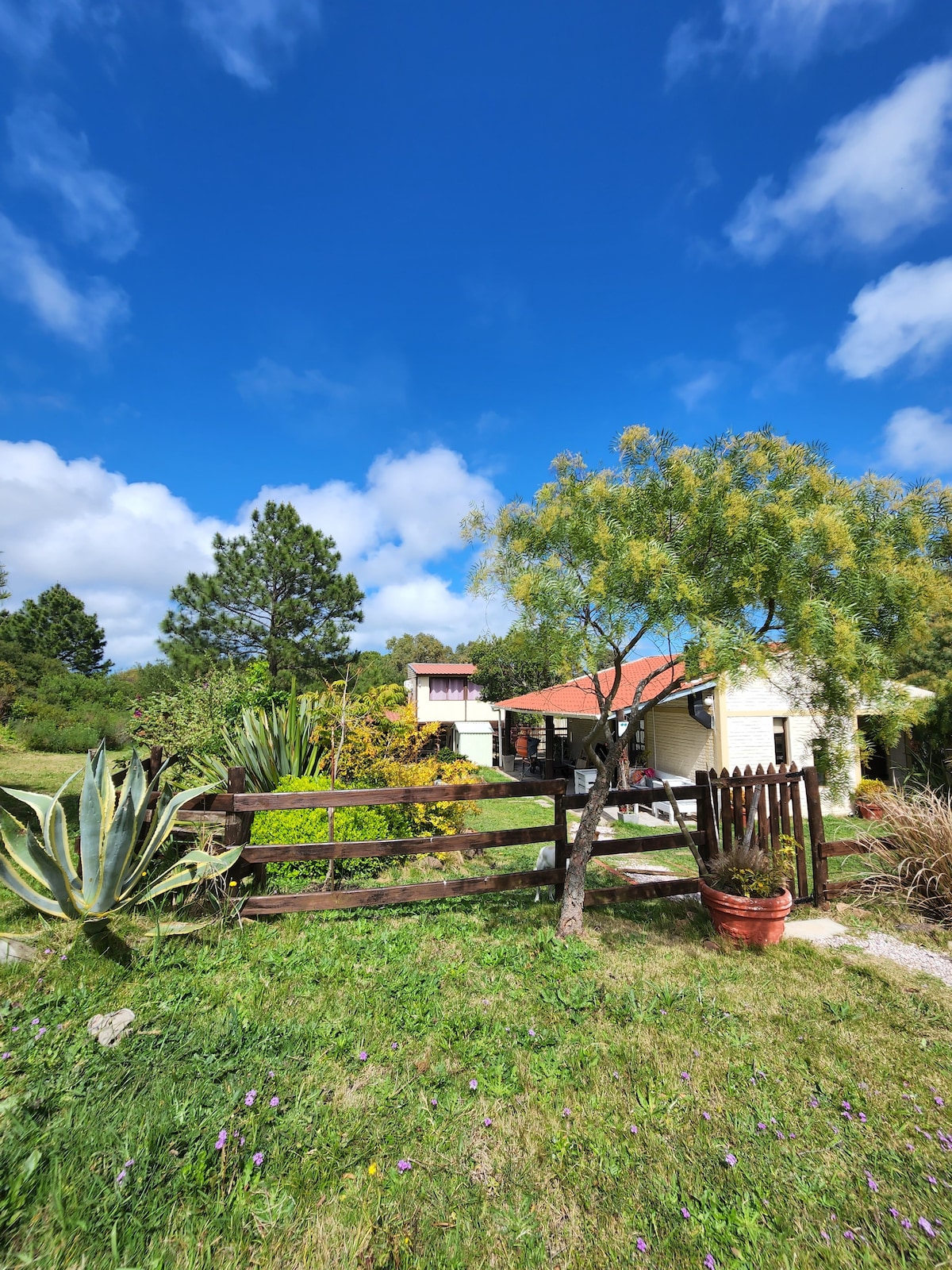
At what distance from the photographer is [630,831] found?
11977 millimetres

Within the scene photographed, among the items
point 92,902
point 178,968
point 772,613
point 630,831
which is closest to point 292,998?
point 178,968

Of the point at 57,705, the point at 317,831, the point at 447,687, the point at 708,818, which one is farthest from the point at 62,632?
the point at 708,818

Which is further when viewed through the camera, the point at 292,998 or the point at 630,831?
the point at 630,831

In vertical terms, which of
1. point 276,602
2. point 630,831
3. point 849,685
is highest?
point 276,602

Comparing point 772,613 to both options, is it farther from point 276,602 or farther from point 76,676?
point 76,676

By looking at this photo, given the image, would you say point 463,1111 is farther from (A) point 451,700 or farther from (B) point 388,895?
(A) point 451,700

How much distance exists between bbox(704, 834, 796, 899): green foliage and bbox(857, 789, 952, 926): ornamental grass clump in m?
1.68

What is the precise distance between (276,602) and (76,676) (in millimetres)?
20924

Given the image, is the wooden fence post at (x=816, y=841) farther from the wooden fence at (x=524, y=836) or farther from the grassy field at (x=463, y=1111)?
the grassy field at (x=463, y=1111)

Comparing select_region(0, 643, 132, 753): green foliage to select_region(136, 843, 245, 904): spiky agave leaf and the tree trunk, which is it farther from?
the tree trunk

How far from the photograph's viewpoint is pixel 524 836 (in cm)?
521

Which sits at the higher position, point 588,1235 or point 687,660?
point 687,660

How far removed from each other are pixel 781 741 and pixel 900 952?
11146mm

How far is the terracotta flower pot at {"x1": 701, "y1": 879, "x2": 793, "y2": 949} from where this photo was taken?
4562 millimetres
